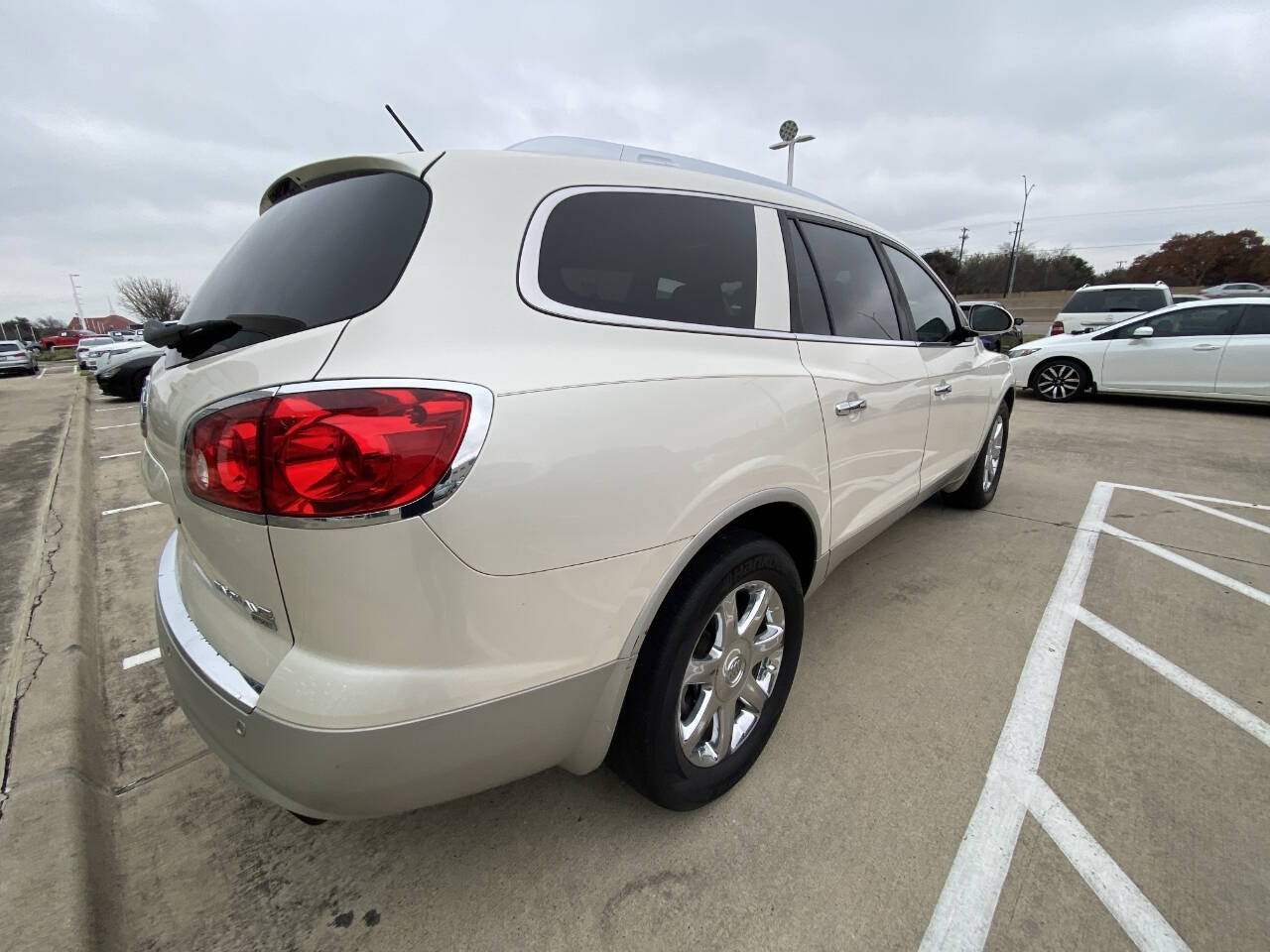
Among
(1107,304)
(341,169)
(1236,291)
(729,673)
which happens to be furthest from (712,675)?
(1236,291)

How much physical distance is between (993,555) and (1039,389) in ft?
24.3

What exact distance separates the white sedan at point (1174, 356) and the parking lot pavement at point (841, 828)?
6.87 metres

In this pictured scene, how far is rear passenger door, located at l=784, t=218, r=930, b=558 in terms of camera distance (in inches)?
82.9

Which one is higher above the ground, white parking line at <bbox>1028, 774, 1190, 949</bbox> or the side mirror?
the side mirror

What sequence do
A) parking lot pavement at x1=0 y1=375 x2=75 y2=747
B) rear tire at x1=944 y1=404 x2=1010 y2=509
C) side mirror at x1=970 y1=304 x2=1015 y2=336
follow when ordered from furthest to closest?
rear tire at x1=944 y1=404 x2=1010 y2=509 < side mirror at x1=970 y1=304 x2=1015 y2=336 < parking lot pavement at x1=0 y1=375 x2=75 y2=747

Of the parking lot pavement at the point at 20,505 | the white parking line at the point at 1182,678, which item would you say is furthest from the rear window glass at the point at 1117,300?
the parking lot pavement at the point at 20,505

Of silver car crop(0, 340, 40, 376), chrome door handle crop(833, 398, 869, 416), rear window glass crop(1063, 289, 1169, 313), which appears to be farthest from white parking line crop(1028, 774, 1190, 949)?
silver car crop(0, 340, 40, 376)

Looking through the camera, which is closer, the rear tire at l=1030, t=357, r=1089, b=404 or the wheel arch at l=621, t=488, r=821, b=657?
the wheel arch at l=621, t=488, r=821, b=657

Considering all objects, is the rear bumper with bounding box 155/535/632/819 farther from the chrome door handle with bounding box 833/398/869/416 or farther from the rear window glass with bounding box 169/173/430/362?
the chrome door handle with bounding box 833/398/869/416

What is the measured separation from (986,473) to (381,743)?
436 cm

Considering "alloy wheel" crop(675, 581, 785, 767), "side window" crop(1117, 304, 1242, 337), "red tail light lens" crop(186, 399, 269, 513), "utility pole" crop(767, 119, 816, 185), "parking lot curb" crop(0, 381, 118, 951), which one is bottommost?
"parking lot curb" crop(0, 381, 118, 951)

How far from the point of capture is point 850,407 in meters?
2.18

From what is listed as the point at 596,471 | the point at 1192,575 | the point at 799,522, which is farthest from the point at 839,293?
the point at 1192,575

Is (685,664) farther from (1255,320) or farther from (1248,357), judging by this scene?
(1255,320)
